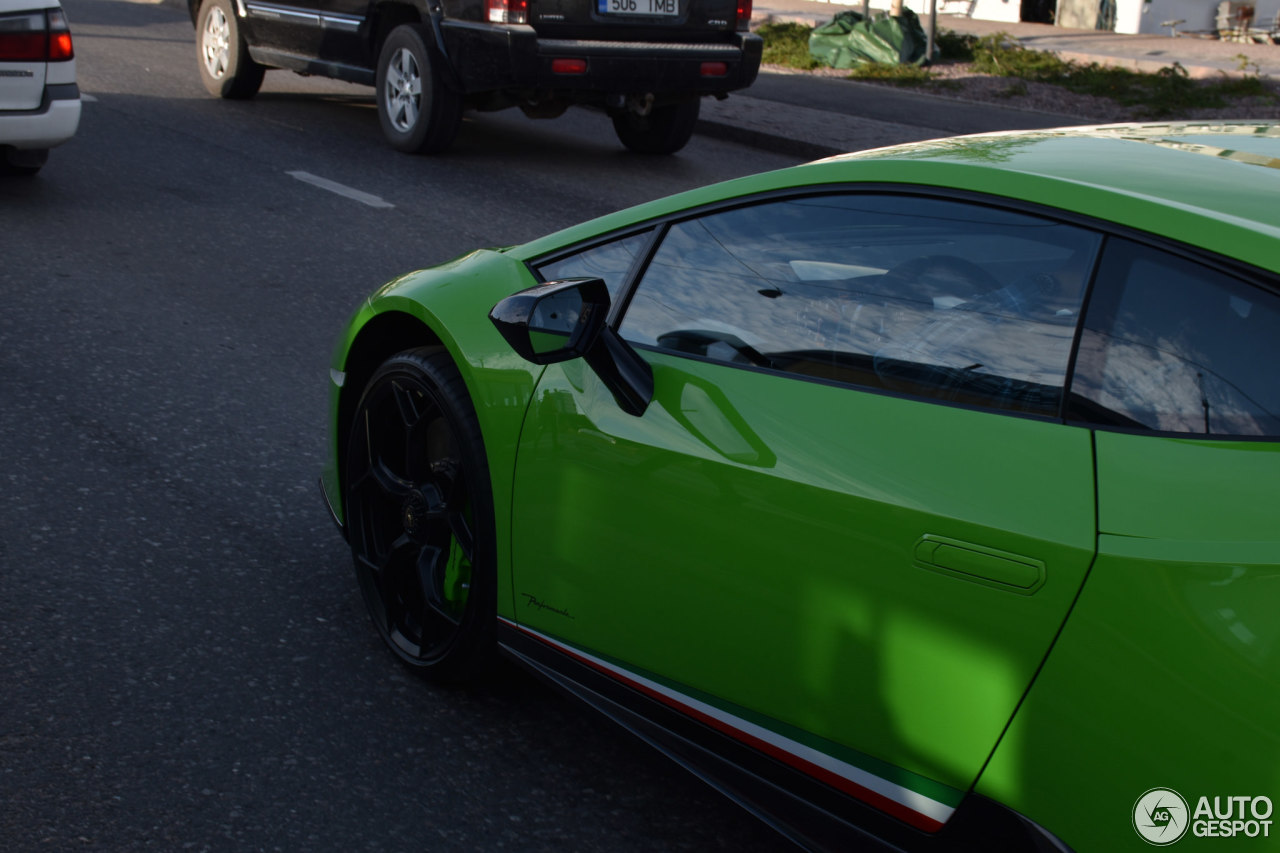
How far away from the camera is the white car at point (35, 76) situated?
23.0 feet

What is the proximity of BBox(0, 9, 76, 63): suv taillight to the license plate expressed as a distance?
328 cm

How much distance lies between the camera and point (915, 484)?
1.94 metres

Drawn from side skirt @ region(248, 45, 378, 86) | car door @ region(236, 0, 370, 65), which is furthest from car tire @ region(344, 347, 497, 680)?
car door @ region(236, 0, 370, 65)

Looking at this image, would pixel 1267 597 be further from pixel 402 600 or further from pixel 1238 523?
pixel 402 600

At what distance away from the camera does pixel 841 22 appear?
16.0 metres

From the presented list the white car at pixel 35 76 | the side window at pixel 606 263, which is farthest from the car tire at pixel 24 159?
the side window at pixel 606 263

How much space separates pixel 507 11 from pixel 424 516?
6.18 m

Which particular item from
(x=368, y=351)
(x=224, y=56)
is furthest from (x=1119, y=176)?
(x=224, y=56)

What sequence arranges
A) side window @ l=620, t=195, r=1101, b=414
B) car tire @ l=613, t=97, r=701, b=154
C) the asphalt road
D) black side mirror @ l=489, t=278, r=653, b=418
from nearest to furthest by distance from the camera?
side window @ l=620, t=195, r=1101, b=414, black side mirror @ l=489, t=278, r=653, b=418, the asphalt road, car tire @ l=613, t=97, r=701, b=154

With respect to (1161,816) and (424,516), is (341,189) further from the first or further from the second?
(1161,816)

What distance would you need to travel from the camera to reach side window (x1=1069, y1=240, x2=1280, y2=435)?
1.77m

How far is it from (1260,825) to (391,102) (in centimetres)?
891

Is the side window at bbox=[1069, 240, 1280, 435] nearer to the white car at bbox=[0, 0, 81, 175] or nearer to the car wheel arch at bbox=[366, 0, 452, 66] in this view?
the white car at bbox=[0, 0, 81, 175]

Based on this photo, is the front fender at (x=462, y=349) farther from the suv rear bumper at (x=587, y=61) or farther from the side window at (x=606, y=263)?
the suv rear bumper at (x=587, y=61)
